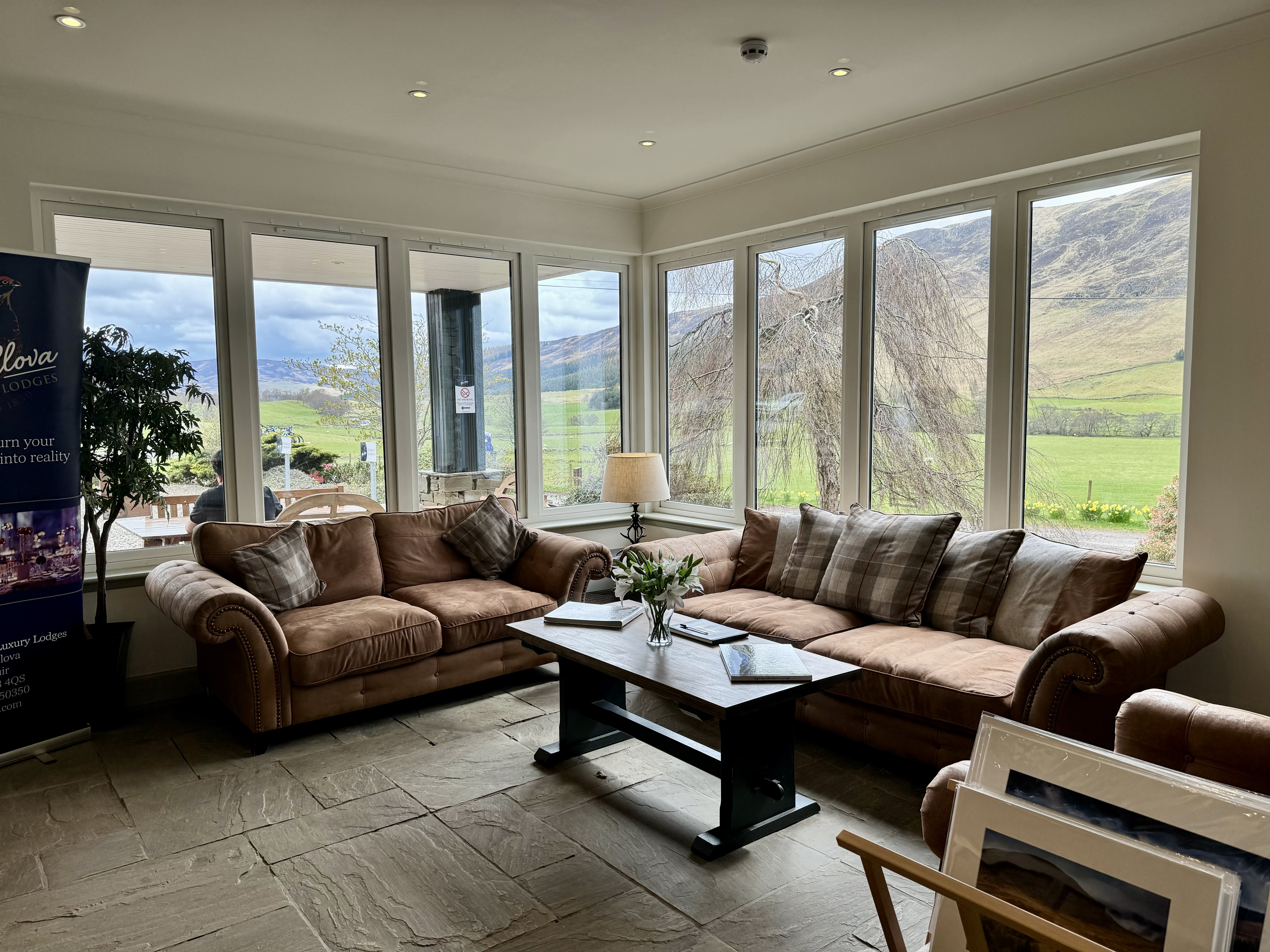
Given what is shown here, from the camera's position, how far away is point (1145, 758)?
6.54 feet

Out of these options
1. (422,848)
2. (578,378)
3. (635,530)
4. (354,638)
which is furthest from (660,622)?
(578,378)

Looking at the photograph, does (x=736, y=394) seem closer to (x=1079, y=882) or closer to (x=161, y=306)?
(x=161, y=306)

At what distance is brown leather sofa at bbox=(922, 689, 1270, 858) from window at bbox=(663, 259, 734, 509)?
12.2ft

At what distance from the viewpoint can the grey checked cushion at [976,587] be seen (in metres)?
3.63

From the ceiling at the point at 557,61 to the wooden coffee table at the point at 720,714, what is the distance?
2327 millimetres

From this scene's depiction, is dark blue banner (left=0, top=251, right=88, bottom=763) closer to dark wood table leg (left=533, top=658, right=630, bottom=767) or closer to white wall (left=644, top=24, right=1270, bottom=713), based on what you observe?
dark wood table leg (left=533, top=658, right=630, bottom=767)

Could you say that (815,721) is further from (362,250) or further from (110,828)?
(362,250)

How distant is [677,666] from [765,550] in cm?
175

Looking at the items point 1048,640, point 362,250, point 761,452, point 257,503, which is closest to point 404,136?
point 362,250

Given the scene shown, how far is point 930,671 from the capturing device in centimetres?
312

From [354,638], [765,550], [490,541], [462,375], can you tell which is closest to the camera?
[354,638]

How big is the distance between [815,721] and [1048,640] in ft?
3.58

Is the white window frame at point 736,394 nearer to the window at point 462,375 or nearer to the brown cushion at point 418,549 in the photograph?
the window at point 462,375

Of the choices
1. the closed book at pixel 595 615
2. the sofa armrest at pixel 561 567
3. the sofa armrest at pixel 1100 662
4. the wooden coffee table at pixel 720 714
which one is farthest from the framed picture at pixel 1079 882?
the sofa armrest at pixel 561 567
